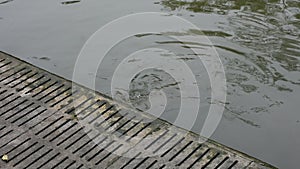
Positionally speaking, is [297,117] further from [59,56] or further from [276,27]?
[59,56]

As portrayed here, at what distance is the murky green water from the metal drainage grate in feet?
0.90

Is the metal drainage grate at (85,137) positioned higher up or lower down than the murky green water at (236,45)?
lower down

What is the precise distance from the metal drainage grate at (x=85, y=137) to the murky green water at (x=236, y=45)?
0.90ft

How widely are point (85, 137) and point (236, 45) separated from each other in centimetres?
173

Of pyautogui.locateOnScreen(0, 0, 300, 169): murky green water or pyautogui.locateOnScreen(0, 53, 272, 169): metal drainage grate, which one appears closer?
pyautogui.locateOnScreen(0, 53, 272, 169): metal drainage grate

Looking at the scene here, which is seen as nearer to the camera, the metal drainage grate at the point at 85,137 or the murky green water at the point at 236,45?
the metal drainage grate at the point at 85,137

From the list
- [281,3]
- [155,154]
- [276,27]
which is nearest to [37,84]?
[155,154]

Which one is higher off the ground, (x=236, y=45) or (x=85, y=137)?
(x=236, y=45)

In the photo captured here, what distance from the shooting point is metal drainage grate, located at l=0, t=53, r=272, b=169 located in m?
2.63

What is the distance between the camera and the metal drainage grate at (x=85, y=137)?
263 cm

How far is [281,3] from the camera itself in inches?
175

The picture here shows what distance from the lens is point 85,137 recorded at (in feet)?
9.32

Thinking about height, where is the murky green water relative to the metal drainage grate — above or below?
above

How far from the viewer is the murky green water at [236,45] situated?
2.94 meters
